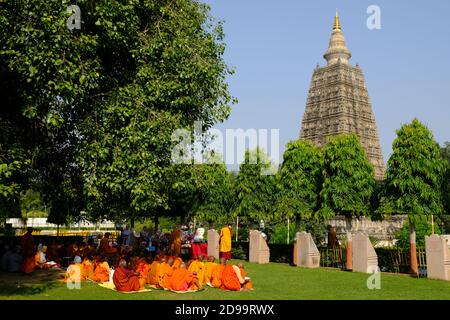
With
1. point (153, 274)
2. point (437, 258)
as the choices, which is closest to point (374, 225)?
point (437, 258)

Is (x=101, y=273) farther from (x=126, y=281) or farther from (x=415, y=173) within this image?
(x=415, y=173)

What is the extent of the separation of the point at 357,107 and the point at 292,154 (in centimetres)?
5167

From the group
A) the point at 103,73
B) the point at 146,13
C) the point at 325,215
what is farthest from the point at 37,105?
the point at 325,215

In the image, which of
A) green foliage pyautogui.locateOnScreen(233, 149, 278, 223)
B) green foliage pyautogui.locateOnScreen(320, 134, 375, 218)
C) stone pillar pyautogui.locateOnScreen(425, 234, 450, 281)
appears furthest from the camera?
green foliage pyautogui.locateOnScreen(233, 149, 278, 223)

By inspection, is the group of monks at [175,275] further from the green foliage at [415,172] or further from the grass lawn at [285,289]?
the green foliage at [415,172]

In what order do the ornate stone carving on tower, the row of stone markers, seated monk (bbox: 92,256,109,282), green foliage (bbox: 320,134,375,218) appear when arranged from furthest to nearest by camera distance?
the ornate stone carving on tower < green foliage (bbox: 320,134,375,218) < seated monk (bbox: 92,256,109,282) < the row of stone markers

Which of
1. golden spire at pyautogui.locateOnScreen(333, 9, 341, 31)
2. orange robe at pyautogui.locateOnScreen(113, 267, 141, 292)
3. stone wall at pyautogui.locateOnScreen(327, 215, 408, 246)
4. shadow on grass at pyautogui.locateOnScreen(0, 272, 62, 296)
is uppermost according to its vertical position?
golden spire at pyautogui.locateOnScreen(333, 9, 341, 31)

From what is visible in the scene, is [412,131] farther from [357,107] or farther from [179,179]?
[357,107]

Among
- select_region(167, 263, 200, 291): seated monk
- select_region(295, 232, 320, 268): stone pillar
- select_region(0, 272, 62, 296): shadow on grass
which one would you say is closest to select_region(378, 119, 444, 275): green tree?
select_region(295, 232, 320, 268): stone pillar

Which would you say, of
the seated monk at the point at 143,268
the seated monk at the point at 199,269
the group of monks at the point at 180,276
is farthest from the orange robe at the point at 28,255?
the seated monk at the point at 199,269

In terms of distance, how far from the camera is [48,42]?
44.0 feet

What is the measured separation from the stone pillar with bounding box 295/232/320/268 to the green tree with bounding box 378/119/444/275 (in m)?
4.39

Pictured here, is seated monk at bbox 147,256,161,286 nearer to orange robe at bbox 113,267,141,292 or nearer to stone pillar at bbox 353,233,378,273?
orange robe at bbox 113,267,141,292

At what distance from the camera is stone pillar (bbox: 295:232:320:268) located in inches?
886
